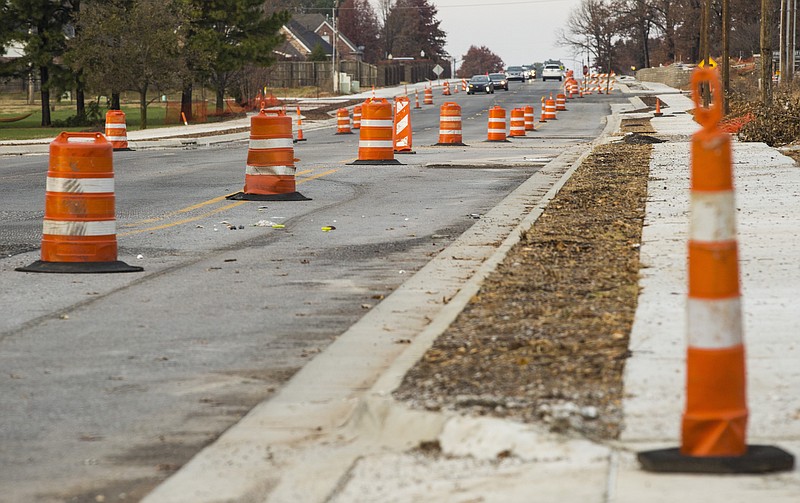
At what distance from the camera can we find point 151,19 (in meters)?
46.5

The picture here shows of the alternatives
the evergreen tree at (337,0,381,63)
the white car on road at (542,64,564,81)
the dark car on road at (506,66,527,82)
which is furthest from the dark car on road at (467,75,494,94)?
the evergreen tree at (337,0,381,63)

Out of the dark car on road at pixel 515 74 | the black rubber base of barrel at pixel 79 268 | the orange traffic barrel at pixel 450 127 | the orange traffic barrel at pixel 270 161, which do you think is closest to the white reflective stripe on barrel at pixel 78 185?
the black rubber base of barrel at pixel 79 268

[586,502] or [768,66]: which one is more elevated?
[768,66]

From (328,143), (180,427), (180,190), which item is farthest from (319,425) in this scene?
(328,143)

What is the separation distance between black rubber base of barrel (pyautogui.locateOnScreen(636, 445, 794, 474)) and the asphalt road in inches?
72.4

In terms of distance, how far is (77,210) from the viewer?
10195 millimetres

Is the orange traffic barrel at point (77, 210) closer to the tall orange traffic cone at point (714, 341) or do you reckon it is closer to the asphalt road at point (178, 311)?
the asphalt road at point (178, 311)

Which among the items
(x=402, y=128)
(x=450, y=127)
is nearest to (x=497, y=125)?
(x=450, y=127)

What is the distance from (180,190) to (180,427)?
42.2 ft

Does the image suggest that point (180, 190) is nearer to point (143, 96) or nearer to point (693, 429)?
point (693, 429)

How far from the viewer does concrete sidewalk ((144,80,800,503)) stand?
4.33 m

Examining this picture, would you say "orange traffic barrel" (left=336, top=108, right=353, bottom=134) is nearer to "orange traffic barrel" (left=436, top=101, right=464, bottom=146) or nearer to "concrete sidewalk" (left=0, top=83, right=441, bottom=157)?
"concrete sidewalk" (left=0, top=83, right=441, bottom=157)

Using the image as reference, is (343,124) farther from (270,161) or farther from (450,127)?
(270,161)

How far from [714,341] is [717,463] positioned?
412mm
